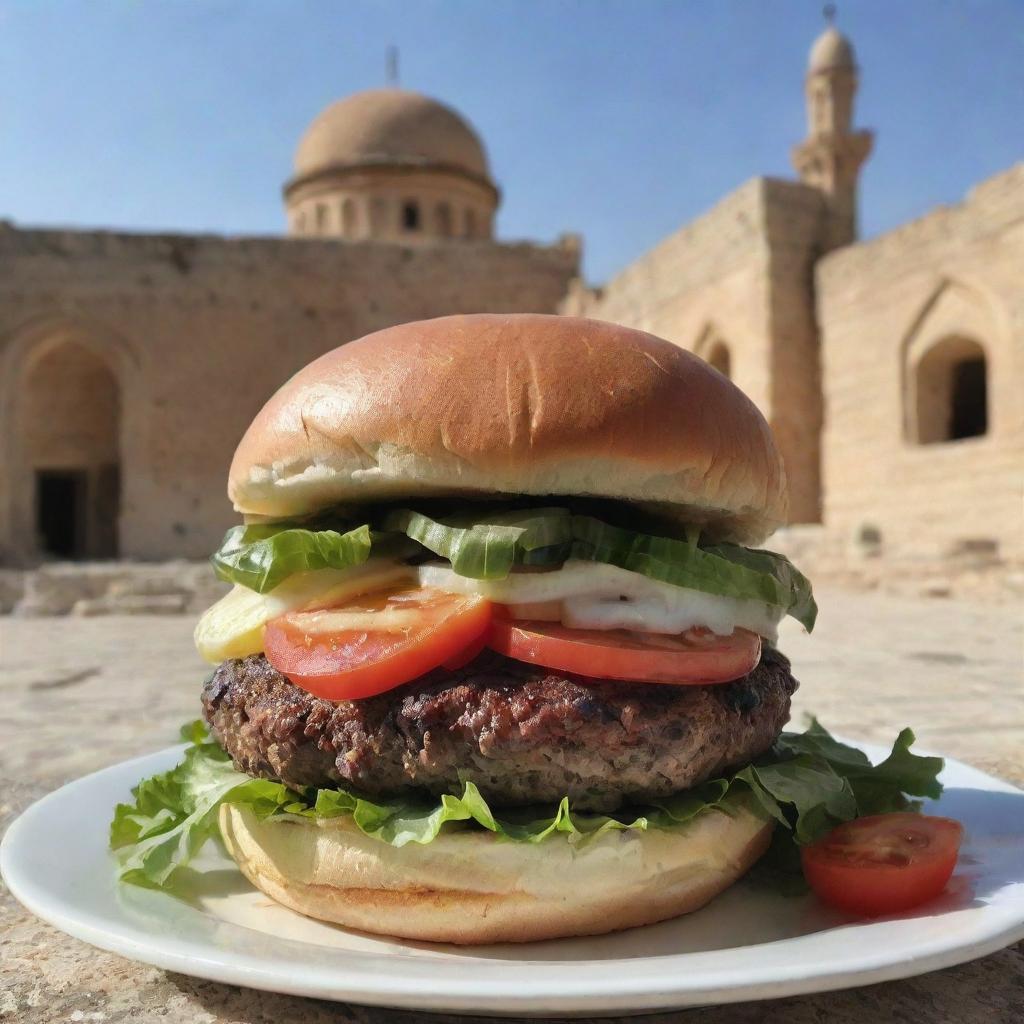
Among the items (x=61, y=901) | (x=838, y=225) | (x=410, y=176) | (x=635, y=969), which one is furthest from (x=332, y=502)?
(x=410, y=176)

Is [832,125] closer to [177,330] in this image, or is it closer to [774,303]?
[774,303]

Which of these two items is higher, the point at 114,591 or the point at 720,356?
the point at 720,356

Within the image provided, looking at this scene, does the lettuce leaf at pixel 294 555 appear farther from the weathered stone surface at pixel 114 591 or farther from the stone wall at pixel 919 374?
the stone wall at pixel 919 374

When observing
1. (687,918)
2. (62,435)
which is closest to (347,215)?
(62,435)

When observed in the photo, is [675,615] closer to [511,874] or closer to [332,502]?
[511,874]

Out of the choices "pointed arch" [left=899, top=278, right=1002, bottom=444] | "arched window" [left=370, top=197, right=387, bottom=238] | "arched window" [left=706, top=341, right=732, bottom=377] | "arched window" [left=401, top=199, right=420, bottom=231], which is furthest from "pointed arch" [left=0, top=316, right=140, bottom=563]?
"pointed arch" [left=899, top=278, right=1002, bottom=444]

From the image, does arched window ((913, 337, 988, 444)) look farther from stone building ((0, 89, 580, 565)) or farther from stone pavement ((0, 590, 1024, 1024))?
stone building ((0, 89, 580, 565))

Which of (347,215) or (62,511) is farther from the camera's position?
(347,215)

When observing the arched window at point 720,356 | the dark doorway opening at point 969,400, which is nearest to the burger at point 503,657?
the dark doorway opening at point 969,400
